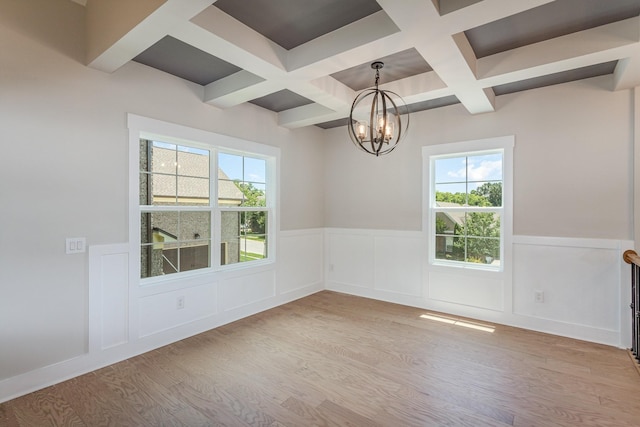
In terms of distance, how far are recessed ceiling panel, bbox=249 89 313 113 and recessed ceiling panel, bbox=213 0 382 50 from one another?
122 centimetres

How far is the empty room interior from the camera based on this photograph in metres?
2.13

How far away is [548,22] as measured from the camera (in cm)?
223

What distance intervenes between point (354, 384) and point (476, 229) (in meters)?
2.50

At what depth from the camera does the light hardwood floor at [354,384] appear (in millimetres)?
2006

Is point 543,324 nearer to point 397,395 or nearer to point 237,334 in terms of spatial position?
point 397,395

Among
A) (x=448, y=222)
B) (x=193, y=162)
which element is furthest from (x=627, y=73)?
(x=193, y=162)

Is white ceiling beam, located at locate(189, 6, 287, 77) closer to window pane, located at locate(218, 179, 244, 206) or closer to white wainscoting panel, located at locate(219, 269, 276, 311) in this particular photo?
window pane, located at locate(218, 179, 244, 206)

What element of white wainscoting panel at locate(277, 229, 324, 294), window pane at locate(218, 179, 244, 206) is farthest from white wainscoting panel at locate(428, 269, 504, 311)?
window pane at locate(218, 179, 244, 206)

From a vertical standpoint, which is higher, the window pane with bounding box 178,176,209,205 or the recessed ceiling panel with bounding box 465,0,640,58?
the recessed ceiling panel with bounding box 465,0,640,58

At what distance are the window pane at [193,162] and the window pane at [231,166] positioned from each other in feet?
0.61

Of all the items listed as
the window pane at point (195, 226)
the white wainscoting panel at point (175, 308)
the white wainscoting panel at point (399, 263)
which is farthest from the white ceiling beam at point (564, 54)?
the white wainscoting panel at point (175, 308)

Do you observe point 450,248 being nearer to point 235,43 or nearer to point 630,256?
point 630,256

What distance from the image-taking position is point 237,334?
10.9 feet

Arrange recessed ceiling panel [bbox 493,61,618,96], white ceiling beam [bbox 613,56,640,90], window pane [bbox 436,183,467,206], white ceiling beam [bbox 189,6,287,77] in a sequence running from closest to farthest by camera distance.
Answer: white ceiling beam [bbox 189,6,287,77] → white ceiling beam [bbox 613,56,640,90] → recessed ceiling panel [bbox 493,61,618,96] → window pane [bbox 436,183,467,206]
